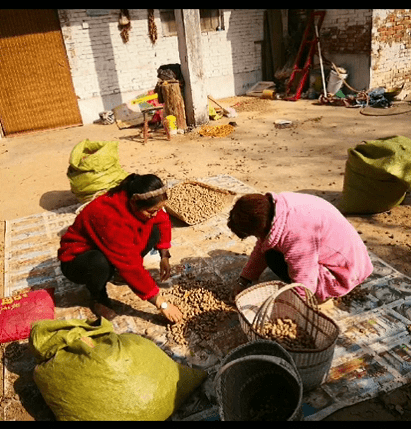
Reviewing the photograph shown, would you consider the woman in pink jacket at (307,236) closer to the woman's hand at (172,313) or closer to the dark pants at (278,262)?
the dark pants at (278,262)

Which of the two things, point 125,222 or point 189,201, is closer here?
point 125,222

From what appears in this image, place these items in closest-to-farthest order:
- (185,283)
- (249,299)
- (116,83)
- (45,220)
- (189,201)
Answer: (249,299), (185,283), (189,201), (45,220), (116,83)

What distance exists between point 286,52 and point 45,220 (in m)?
9.61

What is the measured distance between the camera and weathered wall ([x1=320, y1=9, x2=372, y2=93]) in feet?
31.1

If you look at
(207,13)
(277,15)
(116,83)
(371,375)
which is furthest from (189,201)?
(277,15)

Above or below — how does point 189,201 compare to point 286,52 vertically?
below

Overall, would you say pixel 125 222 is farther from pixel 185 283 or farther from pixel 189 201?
pixel 189 201

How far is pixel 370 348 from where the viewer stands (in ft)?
8.03

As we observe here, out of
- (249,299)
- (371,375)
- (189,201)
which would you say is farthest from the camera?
(189,201)

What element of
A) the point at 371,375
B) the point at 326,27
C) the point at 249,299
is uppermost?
the point at 326,27

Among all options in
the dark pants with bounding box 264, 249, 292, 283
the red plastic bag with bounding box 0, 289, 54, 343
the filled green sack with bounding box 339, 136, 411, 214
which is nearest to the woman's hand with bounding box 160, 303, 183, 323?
the dark pants with bounding box 264, 249, 292, 283

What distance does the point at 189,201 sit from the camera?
14.6 feet

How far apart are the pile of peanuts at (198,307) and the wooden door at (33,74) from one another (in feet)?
A: 26.8

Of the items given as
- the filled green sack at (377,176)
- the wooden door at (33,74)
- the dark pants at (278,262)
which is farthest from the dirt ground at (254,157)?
the dark pants at (278,262)
